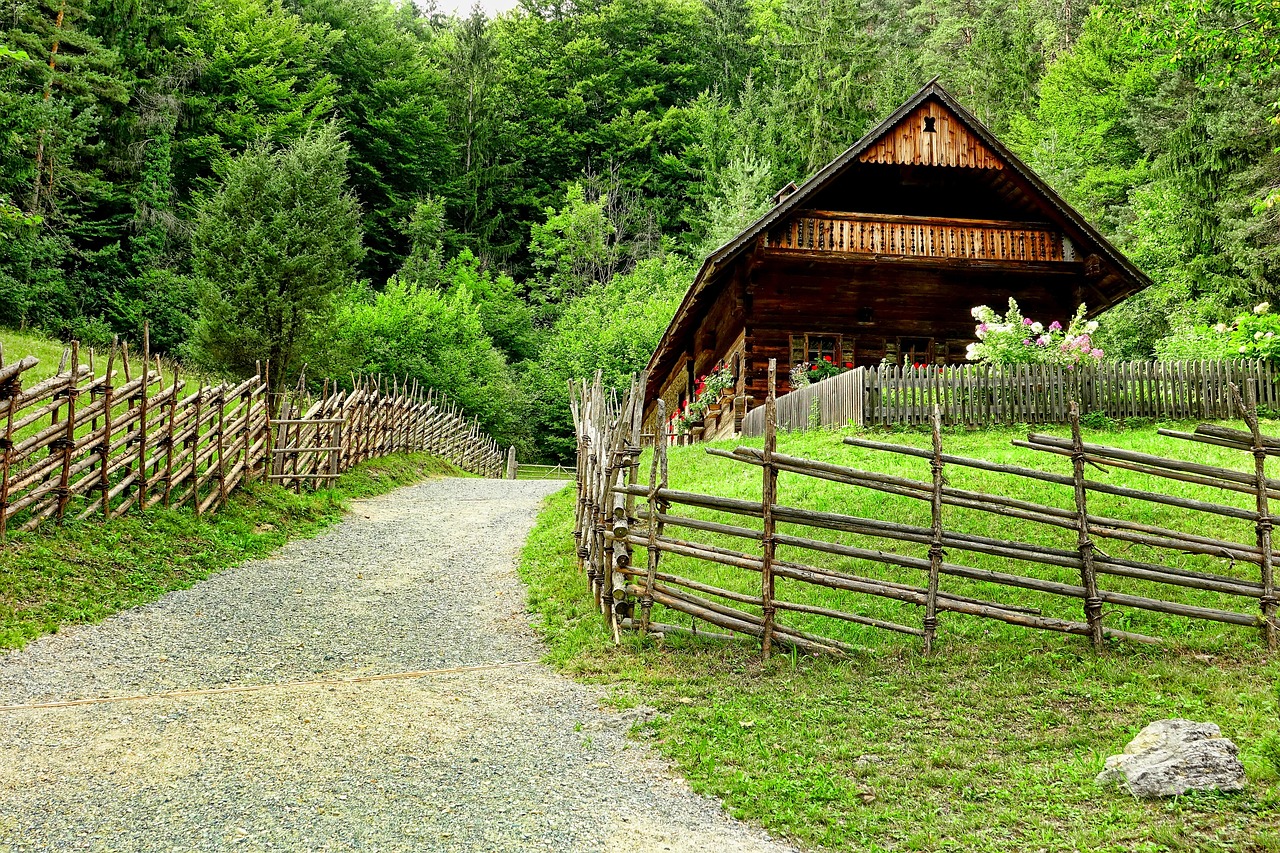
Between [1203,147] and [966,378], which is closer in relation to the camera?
[966,378]

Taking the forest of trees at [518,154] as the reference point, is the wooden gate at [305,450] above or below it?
below

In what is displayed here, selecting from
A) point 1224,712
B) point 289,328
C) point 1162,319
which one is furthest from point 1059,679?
point 1162,319

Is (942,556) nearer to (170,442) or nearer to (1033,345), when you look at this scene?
(1033,345)

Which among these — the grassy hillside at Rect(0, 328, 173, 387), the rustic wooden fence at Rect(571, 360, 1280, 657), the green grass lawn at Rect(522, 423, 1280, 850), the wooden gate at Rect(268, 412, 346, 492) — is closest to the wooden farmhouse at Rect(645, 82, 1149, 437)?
the wooden gate at Rect(268, 412, 346, 492)

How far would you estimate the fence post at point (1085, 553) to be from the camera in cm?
652

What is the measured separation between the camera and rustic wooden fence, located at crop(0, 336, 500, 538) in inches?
346

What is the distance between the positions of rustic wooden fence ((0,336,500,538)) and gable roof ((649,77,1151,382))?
319 inches

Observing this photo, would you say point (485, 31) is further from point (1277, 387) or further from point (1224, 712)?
point (1224, 712)

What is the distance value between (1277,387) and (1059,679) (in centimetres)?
987

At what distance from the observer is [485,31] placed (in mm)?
50594

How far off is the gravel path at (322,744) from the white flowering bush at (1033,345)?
9000mm

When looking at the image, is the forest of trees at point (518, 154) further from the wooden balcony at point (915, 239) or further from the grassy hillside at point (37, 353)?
the wooden balcony at point (915, 239)

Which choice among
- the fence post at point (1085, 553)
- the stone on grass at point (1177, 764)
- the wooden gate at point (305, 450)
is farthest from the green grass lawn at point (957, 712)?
the wooden gate at point (305, 450)

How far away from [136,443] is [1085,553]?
10.5 meters
